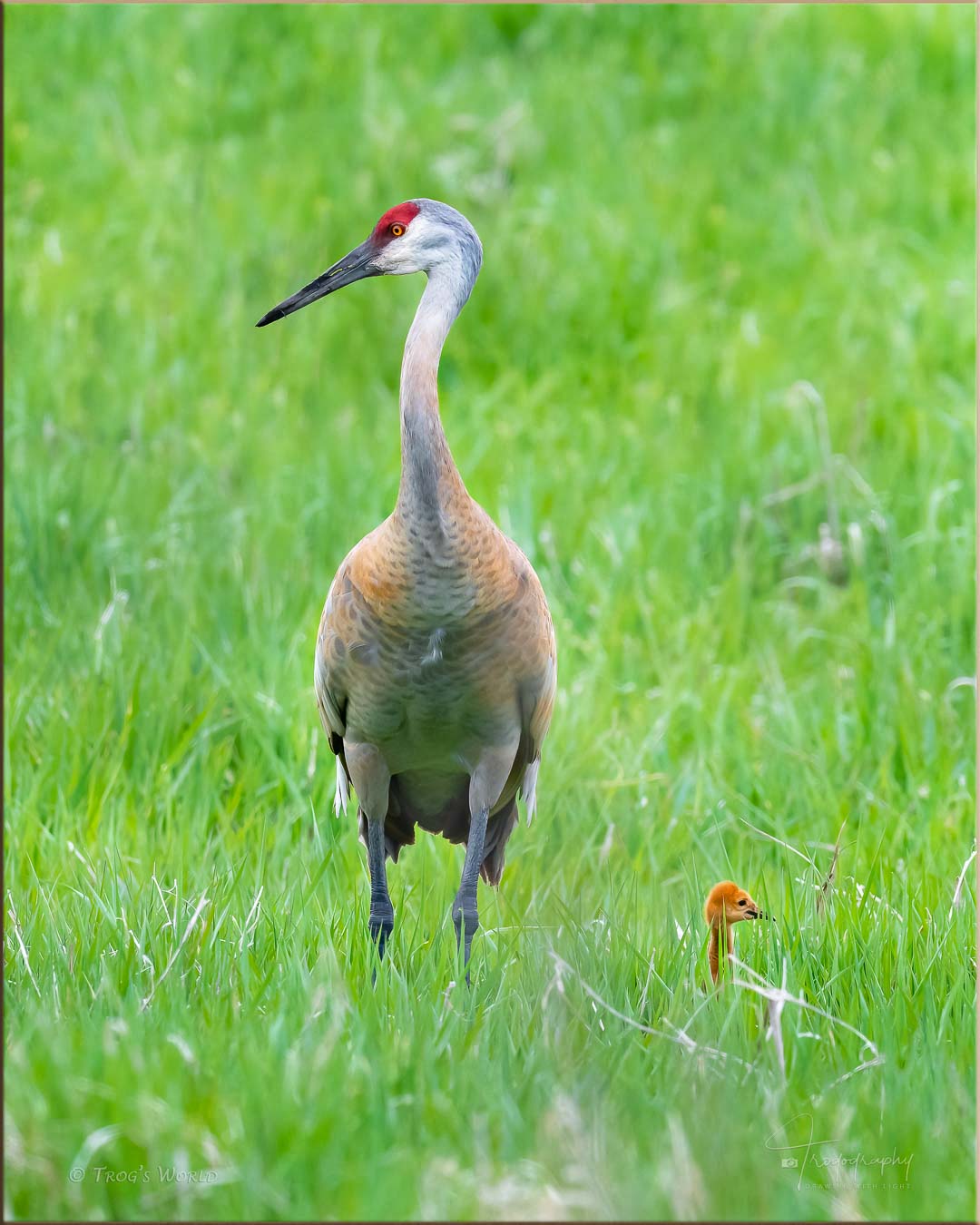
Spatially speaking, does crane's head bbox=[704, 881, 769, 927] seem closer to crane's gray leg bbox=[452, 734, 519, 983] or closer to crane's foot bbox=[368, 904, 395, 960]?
crane's gray leg bbox=[452, 734, 519, 983]

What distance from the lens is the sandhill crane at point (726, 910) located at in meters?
3.78

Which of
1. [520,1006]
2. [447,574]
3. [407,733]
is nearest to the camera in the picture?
[520,1006]

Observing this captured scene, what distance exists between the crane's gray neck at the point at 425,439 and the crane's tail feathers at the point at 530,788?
1.07m

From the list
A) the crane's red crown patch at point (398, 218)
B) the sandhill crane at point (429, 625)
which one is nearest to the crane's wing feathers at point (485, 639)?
the sandhill crane at point (429, 625)

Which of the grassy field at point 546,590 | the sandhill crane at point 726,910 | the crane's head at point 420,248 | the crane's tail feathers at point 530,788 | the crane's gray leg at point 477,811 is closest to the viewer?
the grassy field at point 546,590

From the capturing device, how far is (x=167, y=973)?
3445mm

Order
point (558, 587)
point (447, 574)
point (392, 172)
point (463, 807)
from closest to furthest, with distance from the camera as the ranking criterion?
point (447, 574), point (463, 807), point (558, 587), point (392, 172)

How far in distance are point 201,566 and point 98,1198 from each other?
142 inches

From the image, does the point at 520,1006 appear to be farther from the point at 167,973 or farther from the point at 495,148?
the point at 495,148

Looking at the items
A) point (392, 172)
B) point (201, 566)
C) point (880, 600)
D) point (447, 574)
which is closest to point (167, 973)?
point (447, 574)

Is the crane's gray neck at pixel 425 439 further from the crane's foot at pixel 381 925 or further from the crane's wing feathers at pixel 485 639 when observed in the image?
the crane's foot at pixel 381 925

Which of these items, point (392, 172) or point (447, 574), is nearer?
point (447, 574)

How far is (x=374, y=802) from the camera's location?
14.0ft

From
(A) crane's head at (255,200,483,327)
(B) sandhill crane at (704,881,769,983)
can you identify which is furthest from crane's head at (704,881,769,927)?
(A) crane's head at (255,200,483,327)
